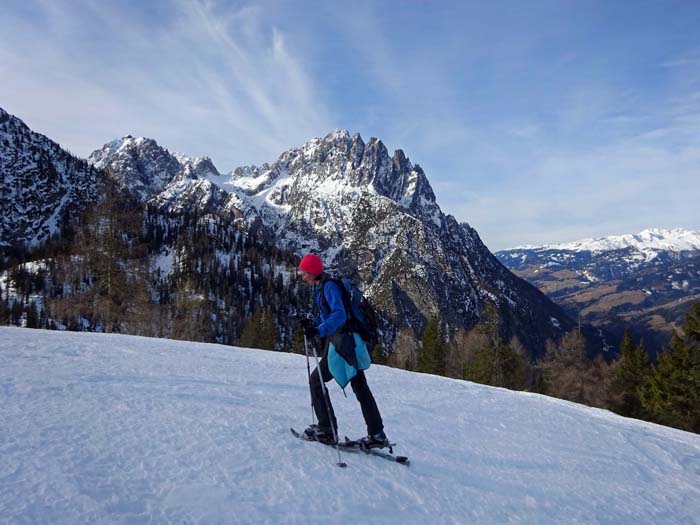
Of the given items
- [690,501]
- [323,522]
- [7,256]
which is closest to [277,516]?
[323,522]

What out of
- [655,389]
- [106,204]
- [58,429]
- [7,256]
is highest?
[7,256]

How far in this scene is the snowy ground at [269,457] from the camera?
3768 millimetres

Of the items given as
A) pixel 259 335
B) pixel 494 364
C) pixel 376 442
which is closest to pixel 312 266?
pixel 376 442

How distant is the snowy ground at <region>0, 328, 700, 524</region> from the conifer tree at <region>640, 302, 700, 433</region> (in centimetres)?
2406

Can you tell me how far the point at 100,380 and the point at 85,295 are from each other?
32.2m

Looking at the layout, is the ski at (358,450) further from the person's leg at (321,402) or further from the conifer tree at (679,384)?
the conifer tree at (679,384)

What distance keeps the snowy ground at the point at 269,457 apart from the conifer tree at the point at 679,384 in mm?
24058

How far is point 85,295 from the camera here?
3469cm

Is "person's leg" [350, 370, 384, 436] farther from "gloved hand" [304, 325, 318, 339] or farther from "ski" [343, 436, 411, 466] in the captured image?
"gloved hand" [304, 325, 318, 339]

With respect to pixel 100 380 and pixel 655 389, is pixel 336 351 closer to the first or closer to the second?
pixel 100 380

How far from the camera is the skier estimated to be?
17.4ft

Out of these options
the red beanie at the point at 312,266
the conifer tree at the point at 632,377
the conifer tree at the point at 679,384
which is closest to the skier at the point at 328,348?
the red beanie at the point at 312,266

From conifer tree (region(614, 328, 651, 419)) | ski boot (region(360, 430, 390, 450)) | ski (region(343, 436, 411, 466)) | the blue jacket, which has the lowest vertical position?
conifer tree (region(614, 328, 651, 419))

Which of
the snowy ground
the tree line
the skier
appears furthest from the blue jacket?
the tree line
